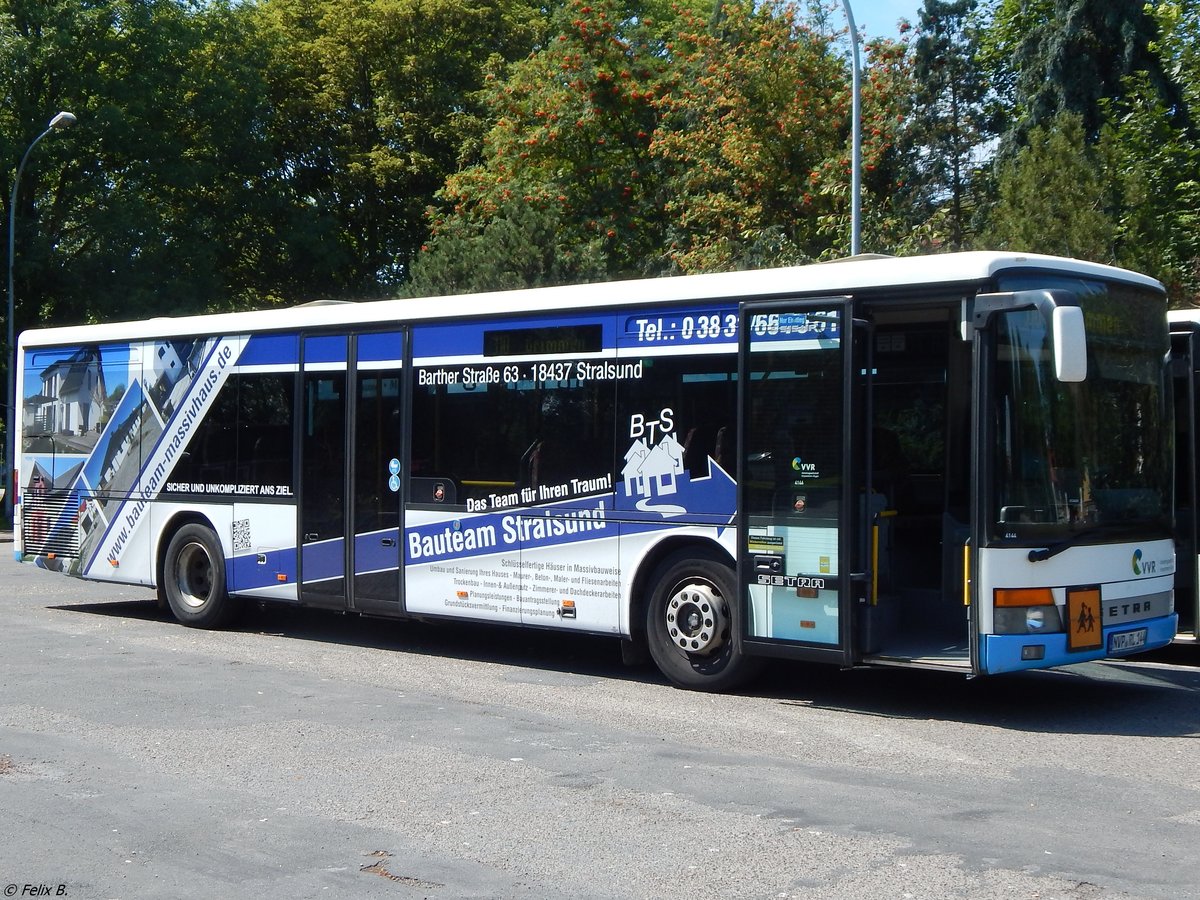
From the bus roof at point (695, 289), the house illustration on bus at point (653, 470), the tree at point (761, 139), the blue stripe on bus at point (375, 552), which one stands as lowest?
the blue stripe on bus at point (375, 552)

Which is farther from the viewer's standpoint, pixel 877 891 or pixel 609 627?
pixel 609 627

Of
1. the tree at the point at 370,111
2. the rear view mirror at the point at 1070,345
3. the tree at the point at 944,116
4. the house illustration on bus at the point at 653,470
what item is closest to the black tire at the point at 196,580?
the house illustration on bus at the point at 653,470

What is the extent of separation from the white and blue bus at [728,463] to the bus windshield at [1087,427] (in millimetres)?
20

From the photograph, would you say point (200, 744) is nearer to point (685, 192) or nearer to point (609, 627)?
point (609, 627)

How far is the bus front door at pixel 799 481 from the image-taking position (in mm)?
9305

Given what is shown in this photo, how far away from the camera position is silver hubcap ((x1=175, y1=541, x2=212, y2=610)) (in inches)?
557

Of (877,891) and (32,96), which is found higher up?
(32,96)

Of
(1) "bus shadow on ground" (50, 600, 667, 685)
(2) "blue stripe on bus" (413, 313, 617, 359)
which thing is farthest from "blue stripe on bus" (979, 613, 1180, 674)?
(2) "blue stripe on bus" (413, 313, 617, 359)

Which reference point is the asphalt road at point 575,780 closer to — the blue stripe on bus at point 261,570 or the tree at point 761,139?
the blue stripe on bus at point 261,570

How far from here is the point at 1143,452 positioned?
970 centimetres

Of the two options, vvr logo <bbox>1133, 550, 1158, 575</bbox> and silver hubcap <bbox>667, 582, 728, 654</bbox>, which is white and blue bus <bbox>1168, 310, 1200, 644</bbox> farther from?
silver hubcap <bbox>667, 582, 728, 654</bbox>

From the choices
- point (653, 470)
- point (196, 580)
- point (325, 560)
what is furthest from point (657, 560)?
point (196, 580)

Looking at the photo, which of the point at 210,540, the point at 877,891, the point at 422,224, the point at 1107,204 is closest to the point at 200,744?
the point at 877,891

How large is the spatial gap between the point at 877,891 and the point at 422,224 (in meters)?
38.5
